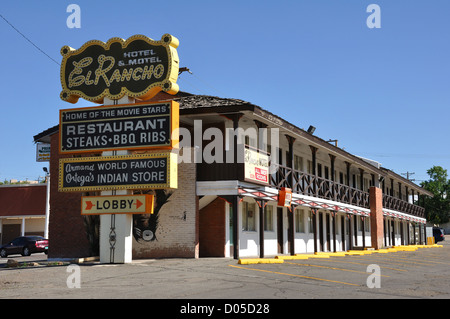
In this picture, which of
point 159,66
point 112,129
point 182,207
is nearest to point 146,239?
point 182,207

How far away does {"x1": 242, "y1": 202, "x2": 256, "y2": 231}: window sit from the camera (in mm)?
25016

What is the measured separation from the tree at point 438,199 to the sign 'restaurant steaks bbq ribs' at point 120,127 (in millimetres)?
84025

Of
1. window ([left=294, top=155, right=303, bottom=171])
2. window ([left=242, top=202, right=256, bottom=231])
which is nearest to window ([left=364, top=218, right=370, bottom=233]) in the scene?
window ([left=294, top=155, right=303, bottom=171])

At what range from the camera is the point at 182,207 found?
22250 millimetres

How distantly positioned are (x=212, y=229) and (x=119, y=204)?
5252 millimetres

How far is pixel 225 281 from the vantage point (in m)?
14.2

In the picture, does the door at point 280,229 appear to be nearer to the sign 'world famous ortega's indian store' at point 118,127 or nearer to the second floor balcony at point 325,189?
the second floor balcony at point 325,189

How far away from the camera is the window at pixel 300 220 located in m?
31.5

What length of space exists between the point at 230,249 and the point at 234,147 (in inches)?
199

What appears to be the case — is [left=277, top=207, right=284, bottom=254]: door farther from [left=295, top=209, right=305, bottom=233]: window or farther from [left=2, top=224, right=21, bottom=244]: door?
[left=2, top=224, right=21, bottom=244]: door

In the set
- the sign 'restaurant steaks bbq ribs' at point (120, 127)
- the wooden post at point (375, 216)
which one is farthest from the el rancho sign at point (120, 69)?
the wooden post at point (375, 216)

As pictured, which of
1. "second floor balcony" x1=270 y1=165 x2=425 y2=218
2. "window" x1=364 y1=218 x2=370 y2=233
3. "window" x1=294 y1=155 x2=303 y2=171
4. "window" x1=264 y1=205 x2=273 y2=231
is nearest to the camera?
"second floor balcony" x1=270 y1=165 x2=425 y2=218

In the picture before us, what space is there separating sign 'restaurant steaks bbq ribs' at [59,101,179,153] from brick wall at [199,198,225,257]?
5266 mm

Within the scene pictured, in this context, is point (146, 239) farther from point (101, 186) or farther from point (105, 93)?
point (105, 93)
